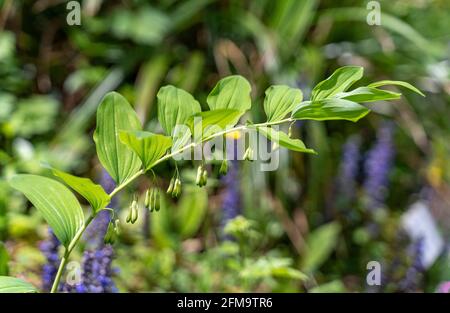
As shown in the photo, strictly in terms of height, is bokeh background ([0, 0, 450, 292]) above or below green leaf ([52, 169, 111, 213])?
above

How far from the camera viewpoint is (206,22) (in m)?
2.76

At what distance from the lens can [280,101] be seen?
858mm

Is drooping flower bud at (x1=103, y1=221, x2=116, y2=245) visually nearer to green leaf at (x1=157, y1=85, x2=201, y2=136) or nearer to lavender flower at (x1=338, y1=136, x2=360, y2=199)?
green leaf at (x1=157, y1=85, x2=201, y2=136)

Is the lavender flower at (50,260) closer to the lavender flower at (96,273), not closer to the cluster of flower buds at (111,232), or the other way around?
the lavender flower at (96,273)

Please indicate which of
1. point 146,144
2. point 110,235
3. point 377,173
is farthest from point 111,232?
point 377,173

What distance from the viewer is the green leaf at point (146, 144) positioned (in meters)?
0.76

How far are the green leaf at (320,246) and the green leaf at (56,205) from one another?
127 cm

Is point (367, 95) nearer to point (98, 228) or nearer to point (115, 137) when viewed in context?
point (115, 137)

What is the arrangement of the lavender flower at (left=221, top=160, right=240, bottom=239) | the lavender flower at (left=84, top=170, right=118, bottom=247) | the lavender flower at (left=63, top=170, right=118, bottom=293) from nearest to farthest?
1. the lavender flower at (left=63, top=170, right=118, bottom=293)
2. the lavender flower at (left=84, top=170, right=118, bottom=247)
3. the lavender flower at (left=221, top=160, right=240, bottom=239)

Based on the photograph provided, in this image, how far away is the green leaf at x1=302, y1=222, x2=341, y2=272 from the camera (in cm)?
211

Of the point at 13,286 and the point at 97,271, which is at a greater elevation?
the point at 97,271

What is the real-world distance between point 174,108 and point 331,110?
0.19m

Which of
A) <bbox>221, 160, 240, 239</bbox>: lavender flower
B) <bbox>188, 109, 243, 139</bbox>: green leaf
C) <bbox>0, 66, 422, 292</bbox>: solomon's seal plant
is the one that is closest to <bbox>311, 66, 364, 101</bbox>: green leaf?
A: <bbox>0, 66, 422, 292</bbox>: solomon's seal plant
